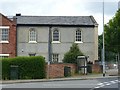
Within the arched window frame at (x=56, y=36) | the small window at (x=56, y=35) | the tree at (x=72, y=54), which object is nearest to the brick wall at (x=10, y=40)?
the arched window frame at (x=56, y=36)

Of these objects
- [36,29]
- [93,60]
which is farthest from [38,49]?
[93,60]

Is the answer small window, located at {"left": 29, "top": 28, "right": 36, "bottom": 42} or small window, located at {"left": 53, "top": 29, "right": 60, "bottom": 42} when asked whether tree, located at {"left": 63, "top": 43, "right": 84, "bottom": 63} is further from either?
small window, located at {"left": 29, "top": 28, "right": 36, "bottom": 42}

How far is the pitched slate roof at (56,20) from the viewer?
52.2 metres

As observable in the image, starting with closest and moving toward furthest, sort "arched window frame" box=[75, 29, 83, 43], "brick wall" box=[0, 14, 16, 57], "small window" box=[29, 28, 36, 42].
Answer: "brick wall" box=[0, 14, 16, 57] → "small window" box=[29, 28, 36, 42] → "arched window frame" box=[75, 29, 83, 43]

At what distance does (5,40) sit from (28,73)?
1496 cm

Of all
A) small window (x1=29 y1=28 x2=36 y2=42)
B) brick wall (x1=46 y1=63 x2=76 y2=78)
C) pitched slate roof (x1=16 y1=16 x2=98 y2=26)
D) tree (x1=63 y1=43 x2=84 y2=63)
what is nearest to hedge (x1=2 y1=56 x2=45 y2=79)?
brick wall (x1=46 y1=63 x2=76 y2=78)

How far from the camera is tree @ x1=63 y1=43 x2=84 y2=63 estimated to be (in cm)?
4709

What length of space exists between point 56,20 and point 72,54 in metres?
7.87

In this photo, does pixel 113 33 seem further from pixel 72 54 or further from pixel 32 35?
pixel 32 35

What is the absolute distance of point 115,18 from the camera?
44094 mm

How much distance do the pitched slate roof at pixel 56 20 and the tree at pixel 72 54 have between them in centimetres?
506

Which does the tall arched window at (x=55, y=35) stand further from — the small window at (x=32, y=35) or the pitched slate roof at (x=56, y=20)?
the small window at (x=32, y=35)

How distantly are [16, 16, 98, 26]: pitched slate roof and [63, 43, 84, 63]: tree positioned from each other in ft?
16.6

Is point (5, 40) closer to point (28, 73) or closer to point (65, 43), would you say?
point (65, 43)
